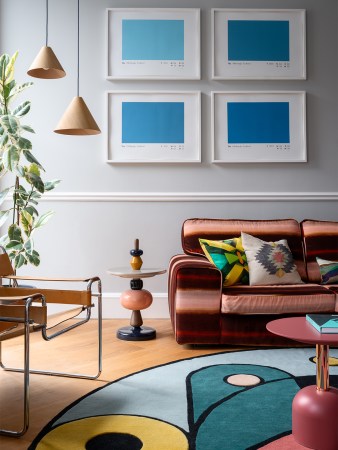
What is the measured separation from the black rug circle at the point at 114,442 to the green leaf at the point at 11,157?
1.98m

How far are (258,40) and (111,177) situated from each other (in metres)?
1.59

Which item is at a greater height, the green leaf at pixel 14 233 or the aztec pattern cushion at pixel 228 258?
the green leaf at pixel 14 233

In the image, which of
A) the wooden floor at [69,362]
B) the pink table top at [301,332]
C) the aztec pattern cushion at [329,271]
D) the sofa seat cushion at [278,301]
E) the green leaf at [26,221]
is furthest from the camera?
the green leaf at [26,221]

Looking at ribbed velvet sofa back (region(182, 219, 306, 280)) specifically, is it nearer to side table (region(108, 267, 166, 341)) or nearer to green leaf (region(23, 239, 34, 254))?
side table (region(108, 267, 166, 341))

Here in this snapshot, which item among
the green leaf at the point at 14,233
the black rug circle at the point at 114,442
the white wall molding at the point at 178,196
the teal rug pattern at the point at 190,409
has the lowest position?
the black rug circle at the point at 114,442

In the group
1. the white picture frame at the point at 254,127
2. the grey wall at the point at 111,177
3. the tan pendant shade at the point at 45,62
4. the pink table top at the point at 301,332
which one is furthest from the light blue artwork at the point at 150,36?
the pink table top at the point at 301,332

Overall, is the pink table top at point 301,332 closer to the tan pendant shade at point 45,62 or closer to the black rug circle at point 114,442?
the black rug circle at point 114,442

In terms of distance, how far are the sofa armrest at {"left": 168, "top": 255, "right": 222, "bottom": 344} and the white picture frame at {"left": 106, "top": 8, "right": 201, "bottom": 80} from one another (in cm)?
175

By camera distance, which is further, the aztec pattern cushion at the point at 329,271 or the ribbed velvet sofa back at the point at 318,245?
the ribbed velvet sofa back at the point at 318,245

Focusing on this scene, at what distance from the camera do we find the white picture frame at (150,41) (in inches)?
155

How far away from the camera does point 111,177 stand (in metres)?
3.96

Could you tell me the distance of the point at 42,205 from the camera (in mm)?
3963

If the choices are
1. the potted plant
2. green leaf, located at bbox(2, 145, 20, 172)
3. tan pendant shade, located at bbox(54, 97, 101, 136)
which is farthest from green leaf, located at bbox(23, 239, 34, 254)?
tan pendant shade, located at bbox(54, 97, 101, 136)

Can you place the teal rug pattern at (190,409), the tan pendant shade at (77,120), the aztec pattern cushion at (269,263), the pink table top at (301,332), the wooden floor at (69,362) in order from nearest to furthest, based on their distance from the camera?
the pink table top at (301,332)
the teal rug pattern at (190,409)
the wooden floor at (69,362)
the tan pendant shade at (77,120)
the aztec pattern cushion at (269,263)
